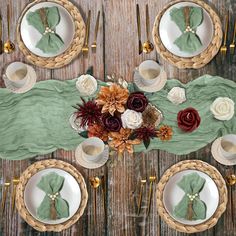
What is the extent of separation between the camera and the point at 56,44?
2055 millimetres

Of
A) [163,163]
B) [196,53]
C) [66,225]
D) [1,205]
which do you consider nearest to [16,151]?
[1,205]

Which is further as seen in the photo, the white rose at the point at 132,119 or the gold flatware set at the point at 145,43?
the gold flatware set at the point at 145,43

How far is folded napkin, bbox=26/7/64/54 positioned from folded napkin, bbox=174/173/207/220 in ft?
2.22

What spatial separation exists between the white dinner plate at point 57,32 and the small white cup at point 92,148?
356mm

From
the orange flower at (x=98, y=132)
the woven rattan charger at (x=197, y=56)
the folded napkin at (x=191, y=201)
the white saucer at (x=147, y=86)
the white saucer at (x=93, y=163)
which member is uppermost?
the woven rattan charger at (x=197, y=56)

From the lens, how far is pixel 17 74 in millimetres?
2035

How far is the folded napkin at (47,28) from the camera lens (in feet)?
6.74

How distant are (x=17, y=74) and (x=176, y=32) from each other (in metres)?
0.61

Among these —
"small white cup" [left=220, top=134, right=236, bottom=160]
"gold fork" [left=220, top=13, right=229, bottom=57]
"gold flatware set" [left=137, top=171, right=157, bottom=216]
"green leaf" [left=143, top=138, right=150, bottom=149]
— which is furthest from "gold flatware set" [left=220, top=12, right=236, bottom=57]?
"gold flatware set" [left=137, top=171, right=157, bottom=216]

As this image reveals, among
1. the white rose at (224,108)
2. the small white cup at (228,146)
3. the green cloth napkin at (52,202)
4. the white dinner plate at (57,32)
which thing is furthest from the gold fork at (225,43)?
the green cloth napkin at (52,202)

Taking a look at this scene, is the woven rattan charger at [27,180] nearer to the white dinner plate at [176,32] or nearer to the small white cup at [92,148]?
the small white cup at [92,148]

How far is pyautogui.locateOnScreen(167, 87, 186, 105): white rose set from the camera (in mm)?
2021

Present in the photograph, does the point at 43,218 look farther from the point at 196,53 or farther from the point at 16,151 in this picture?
the point at 196,53

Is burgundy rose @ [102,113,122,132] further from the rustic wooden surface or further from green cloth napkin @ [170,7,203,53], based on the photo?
green cloth napkin @ [170,7,203,53]
